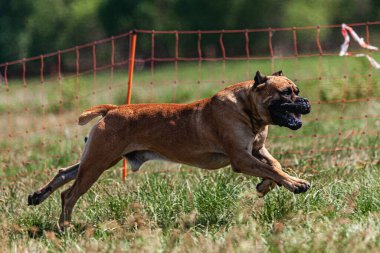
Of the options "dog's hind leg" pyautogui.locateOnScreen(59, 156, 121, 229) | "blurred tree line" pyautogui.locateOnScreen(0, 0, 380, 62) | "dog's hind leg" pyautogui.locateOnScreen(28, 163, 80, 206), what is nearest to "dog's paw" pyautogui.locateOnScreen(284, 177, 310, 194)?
"dog's hind leg" pyautogui.locateOnScreen(59, 156, 121, 229)

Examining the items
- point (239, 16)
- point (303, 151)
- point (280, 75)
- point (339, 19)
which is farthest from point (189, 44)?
point (280, 75)

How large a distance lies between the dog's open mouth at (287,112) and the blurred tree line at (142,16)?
2717cm

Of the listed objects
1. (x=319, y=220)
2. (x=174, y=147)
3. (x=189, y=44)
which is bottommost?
(x=319, y=220)

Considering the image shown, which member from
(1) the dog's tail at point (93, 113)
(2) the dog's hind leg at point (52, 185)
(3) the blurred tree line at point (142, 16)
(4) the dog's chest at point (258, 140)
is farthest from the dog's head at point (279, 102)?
(3) the blurred tree line at point (142, 16)

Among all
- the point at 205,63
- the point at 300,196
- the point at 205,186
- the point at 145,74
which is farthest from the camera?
the point at 205,63

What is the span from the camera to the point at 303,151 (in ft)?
37.1

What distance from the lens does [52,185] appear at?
31.1 ft

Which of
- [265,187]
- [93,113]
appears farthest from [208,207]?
[93,113]

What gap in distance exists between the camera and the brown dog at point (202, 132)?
843 centimetres

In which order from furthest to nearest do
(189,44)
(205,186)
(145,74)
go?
(189,44)
(145,74)
(205,186)

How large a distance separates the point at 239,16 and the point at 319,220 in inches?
1222

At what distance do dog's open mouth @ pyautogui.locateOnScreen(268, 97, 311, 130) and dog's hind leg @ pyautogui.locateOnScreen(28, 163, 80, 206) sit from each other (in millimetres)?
2301

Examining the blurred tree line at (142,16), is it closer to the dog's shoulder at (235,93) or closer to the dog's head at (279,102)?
the dog's shoulder at (235,93)

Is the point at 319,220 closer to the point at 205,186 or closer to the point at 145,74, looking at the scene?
the point at 205,186
